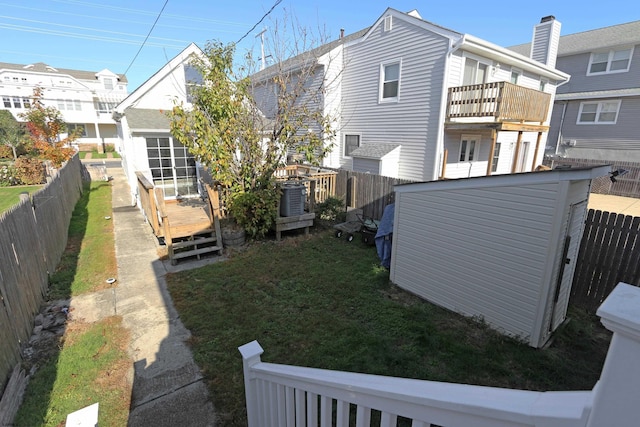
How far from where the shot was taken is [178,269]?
21.6ft

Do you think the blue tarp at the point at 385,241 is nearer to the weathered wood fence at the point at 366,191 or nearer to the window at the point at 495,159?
→ the weathered wood fence at the point at 366,191

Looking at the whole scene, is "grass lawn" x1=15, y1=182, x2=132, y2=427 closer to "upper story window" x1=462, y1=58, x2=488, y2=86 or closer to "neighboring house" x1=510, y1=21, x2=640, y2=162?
"upper story window" x1=462, y1=58, x2=488, y2=86

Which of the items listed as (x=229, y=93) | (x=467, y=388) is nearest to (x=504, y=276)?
(x=467, y=388)

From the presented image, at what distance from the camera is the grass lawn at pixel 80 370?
3162 millimetres

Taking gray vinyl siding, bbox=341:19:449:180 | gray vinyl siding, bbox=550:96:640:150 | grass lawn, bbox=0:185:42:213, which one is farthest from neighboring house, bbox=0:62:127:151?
gray vinyl siding, bbox=550:96:640:150

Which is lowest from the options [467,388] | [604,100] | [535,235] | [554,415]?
[535,235]

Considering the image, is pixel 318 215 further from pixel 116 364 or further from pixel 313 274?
pixel 116 364

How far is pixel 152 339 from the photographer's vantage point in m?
4.35

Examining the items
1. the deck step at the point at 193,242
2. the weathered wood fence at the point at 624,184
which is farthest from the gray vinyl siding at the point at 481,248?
the weathered wood fence at the point at 624,184

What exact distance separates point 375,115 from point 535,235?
10496mm

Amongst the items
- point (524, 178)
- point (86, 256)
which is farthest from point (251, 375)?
point (86, 256)

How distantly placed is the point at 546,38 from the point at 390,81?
10050 millimetres

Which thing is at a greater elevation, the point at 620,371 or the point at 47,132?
the point at 47,132

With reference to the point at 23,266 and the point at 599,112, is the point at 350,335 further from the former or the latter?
the point at 599,112
